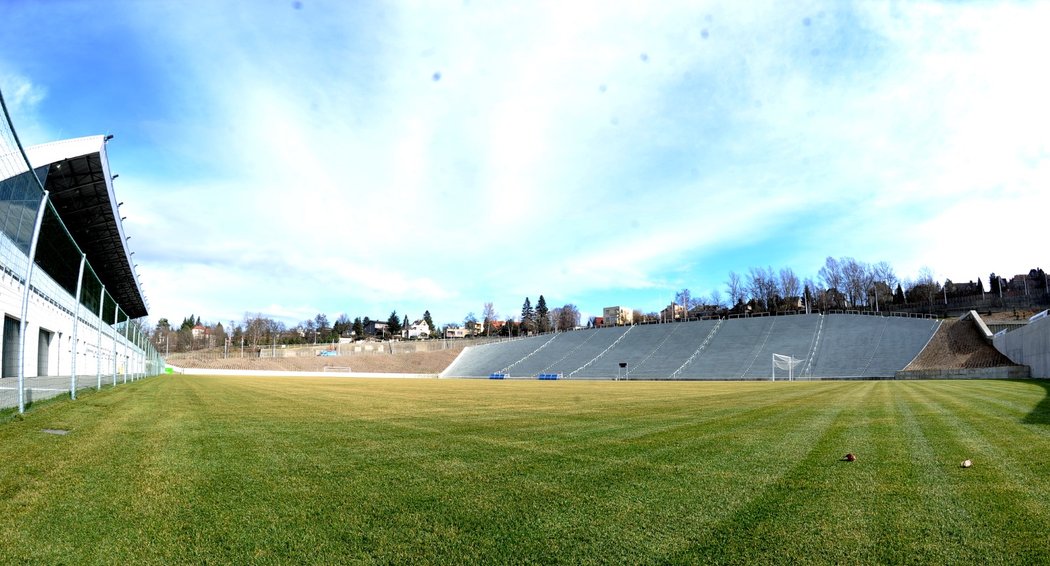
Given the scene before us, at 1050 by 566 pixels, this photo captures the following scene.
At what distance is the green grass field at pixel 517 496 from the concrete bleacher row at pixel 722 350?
55.3m

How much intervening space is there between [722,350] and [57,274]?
69910mm

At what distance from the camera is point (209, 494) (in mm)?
4723

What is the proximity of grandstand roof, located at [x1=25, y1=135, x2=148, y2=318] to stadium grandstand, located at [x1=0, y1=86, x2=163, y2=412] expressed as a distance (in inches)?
2.3

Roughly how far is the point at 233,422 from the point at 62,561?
7761mm

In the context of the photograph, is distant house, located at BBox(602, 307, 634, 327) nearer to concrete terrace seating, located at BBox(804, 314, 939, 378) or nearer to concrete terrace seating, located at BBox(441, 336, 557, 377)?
concrete terrace seating, located at BBox(441, 336, 557, 377)

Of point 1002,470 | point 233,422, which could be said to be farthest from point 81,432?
point 1002,470

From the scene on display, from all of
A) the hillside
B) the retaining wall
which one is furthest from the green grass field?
the hillside

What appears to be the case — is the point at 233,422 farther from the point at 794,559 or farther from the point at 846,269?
the point at 846,269

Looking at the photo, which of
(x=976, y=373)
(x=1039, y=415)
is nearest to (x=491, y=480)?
(x=1039, y=415)

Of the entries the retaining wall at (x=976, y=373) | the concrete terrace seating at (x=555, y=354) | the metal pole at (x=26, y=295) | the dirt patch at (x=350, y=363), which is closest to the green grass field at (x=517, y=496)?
the metal pole at (x=26, y=295)

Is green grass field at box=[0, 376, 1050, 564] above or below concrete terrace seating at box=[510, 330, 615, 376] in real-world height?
above

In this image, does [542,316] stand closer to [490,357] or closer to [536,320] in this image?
[536,320]

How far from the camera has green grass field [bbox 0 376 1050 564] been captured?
3516mm

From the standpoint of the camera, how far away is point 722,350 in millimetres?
70938
